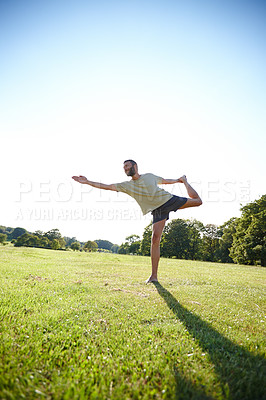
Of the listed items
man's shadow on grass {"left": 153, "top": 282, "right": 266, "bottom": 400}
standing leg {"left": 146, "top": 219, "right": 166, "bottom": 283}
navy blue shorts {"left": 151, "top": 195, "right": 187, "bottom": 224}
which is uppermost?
navy blue shorts {"left": 151, "top": 195, "right": 187, "bottom": 224}

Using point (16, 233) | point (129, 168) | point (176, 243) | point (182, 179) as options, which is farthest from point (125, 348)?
point (16, 233)

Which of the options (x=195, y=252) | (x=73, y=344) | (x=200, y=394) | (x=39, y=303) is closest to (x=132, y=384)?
(x=200, y=394)

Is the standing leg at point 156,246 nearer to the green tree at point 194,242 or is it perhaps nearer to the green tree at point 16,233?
the green tree at point 194,242

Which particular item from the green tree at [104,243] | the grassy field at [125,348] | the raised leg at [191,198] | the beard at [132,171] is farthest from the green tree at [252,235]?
the green tree at [104,243]

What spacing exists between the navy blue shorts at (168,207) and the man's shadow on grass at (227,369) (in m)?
3.03

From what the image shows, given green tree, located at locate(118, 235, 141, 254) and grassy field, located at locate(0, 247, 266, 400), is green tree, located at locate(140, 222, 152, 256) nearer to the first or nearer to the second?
green tree, located at locate(118, 235, 141, 254)

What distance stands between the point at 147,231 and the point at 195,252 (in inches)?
570

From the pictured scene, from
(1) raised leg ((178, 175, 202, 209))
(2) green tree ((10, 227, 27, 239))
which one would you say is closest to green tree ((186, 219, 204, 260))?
(1) raised leg ((178, 175, 202, 209))

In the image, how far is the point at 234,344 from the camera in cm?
202

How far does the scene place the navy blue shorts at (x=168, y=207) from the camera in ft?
Answer: 17.3

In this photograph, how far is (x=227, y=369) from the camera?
158 cm

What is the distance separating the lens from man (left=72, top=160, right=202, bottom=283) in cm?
523

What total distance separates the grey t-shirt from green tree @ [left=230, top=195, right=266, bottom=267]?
113ft

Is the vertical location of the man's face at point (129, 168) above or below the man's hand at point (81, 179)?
above
